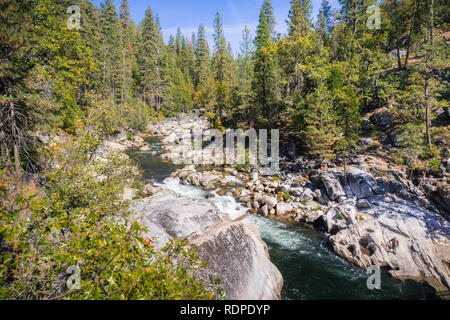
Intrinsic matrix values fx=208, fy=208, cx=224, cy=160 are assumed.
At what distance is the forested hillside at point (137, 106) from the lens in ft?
9.78

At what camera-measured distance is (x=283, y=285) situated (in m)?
9.88

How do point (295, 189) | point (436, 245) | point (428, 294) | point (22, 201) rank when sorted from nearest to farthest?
point (22, 201) < point (428, 294) < point (436, 245) < point (295, 189)

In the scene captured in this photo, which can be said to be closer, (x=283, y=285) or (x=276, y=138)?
(x=283, y=285)

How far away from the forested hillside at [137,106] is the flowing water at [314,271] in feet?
25.7

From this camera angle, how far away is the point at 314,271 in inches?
429

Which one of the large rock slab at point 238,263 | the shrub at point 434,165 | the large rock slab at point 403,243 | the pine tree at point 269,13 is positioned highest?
the pine tree at point 269,13

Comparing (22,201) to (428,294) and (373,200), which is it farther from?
(373,200)

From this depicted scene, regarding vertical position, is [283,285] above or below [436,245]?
below

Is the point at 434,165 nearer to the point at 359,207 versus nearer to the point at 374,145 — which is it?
the point at 359,207

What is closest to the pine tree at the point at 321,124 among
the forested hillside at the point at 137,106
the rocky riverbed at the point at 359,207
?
the forested hillside at the point at 137,106

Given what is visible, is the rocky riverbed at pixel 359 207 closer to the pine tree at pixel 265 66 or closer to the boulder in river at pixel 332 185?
the boulder in river at pixel 332 185

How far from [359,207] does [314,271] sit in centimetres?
732

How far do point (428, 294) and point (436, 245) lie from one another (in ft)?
12.6

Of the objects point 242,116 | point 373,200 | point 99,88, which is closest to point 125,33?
point 99,88
